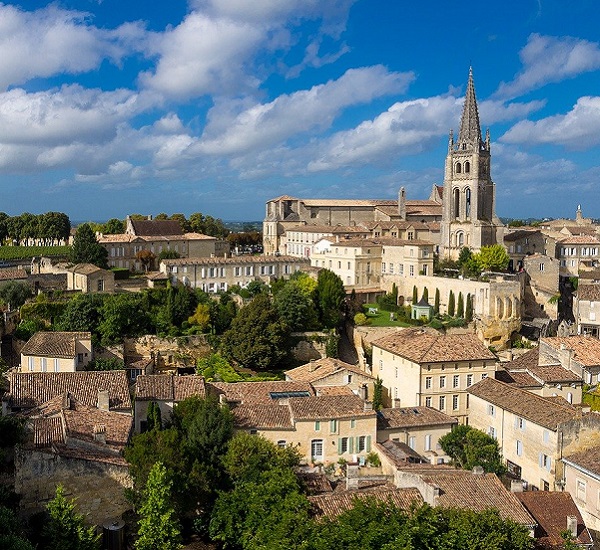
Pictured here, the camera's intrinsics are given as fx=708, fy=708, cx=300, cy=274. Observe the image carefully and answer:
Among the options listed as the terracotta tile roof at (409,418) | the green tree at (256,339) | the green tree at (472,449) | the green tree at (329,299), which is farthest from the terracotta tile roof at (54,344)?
the green tree at (472,449)

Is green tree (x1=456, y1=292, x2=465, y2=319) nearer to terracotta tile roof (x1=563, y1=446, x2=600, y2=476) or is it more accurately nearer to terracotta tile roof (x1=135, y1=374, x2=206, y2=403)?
terracotta tile roof (x1=563, y1=446, x2=600, y2=476)

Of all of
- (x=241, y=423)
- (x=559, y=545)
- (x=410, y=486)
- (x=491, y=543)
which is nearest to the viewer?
(x=491, y=543)

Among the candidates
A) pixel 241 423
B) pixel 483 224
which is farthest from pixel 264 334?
pixel 483 224

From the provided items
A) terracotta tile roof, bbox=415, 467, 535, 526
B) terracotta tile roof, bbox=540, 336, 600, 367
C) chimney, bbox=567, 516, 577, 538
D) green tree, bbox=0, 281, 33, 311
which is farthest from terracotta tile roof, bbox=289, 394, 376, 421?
green tree, bbox=0, 281, 33, 311

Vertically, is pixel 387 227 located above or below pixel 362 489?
above

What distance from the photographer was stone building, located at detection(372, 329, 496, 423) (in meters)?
38.7

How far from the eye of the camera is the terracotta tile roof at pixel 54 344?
126 ft

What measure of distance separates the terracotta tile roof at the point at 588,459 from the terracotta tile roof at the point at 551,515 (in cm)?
138

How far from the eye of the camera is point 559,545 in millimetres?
23391

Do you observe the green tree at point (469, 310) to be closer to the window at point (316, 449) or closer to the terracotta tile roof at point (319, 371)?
the terracotta tile roof at point (319, 371)

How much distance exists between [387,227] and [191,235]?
20948 mm

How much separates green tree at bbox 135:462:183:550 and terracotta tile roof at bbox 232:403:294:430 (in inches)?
352

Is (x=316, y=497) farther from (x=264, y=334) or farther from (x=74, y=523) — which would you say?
(x=264, y=334)

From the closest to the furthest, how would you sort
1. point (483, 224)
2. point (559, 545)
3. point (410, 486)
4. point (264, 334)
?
1. point (559, 545)
2. point (410, 486)
3. point (264, 334)
4. point (483, 224)
